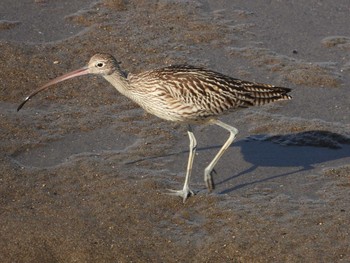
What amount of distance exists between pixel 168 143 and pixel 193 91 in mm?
1061

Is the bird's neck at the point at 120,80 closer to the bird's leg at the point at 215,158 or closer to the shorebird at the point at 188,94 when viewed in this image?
the shorebird at the point at 188,94

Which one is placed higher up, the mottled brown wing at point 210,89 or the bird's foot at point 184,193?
the mottled brown wing at point 210,89

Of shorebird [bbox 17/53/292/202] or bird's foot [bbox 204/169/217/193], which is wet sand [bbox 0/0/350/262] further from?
shorebird [bbox 17/53/292/202]

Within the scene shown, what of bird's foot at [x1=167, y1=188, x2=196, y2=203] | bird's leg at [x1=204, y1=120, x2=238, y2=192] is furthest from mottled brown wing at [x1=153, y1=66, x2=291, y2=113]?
bird's foot at [x1=167, y1=188, x2=196, y2=203]

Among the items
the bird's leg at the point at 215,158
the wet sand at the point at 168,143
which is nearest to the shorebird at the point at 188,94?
the bird's leg at the point at 215,158

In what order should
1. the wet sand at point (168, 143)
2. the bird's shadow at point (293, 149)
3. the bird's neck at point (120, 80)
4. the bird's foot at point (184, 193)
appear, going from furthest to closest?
the bird's shadow at point (293, 149) < the bird's neck at point (120, 80) < the bird's foot at point (184, 193) < the wet sand at point (168, 143)

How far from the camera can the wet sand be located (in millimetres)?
9312

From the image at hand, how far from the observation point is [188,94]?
1013cm

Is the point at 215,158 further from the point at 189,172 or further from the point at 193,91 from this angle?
the point at 193,91

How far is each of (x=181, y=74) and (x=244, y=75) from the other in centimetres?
221

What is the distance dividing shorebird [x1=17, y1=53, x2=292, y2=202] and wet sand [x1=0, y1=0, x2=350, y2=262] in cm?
51

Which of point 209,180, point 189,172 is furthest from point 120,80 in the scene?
point 209,180

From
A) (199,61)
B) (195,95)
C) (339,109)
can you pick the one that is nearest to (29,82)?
(199,61)

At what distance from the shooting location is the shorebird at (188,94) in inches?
398
